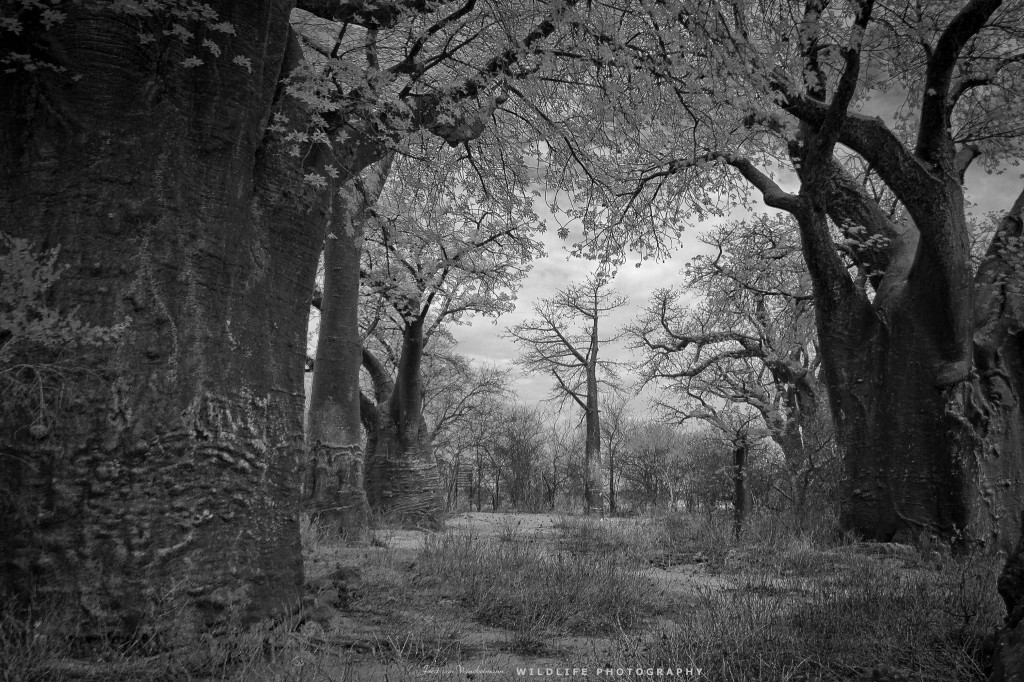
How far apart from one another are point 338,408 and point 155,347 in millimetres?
6540

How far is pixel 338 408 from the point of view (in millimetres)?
9742

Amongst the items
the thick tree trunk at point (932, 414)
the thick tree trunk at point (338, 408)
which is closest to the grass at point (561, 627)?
the thick tree trunk at point (932, 414)

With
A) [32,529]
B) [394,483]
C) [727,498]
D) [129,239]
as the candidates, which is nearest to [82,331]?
[129,239]

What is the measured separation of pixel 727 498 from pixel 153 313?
721 inches

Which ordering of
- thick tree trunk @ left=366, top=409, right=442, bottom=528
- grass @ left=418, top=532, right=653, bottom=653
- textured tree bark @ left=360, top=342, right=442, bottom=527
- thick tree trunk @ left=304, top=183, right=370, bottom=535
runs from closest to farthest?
grass @ left=418, top=532, right=653, bottom=653
thick tree trunk @ left=304, top=183, right=370, bottom=535
thick tree trunk @ left=366, top=409, right=442, bottom=528
textured tree bark @ left=360, top=342, right=442, bottom=527

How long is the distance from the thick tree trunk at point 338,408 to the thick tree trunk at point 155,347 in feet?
15.0

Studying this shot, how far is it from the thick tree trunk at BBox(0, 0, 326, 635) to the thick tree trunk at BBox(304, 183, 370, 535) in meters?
4.57

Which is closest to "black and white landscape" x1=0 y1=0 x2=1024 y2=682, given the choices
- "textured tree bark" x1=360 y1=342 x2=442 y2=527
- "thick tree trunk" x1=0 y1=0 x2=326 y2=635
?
"thick tree trunk" x1=0 y1=0 x2=326 y2=635

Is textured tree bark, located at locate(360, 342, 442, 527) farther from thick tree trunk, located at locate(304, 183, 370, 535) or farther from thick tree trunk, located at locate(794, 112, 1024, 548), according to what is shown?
thick tree trunk, located at locate(794, 112, 1024, 548)

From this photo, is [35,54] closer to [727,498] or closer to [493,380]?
[727,498]

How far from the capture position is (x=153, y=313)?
3367mm

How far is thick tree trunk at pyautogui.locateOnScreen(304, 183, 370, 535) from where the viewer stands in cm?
917

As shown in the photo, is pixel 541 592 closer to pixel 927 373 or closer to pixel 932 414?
pixel 932 414

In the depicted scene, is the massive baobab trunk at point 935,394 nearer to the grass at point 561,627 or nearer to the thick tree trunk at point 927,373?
the thick tree trunk at point 927,373
